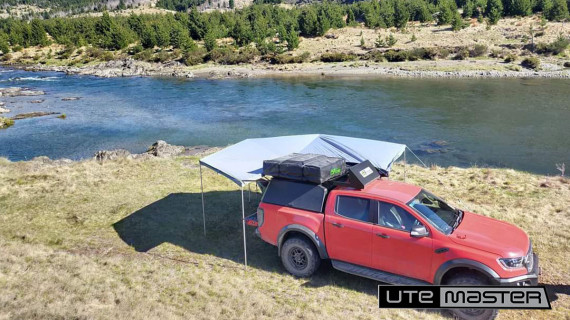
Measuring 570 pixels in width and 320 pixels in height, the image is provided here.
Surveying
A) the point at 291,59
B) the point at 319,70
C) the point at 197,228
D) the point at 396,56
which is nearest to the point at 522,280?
the point at 197,228

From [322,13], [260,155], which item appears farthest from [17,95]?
[322,13]

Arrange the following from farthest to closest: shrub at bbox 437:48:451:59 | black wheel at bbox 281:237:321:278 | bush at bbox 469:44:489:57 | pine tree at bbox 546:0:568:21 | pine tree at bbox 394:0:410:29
A: pine tree at bbox 394:0:410:29, pine tree at bbox 546:0:568:21, shrub at bbox 437:48:451:59, bush at bbox 469:44:489:57, black wheel at bbox 281:237:321:278

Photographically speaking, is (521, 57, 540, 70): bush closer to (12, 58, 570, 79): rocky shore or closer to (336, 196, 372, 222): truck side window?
(12, 58, 570, 79): rocky shore

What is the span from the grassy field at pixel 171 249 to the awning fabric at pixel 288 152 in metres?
2.04

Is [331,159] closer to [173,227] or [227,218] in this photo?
[227,218]

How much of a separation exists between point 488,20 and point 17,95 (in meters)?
76.6

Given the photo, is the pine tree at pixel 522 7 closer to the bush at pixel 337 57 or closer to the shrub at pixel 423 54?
the shrub at pixel 423 54

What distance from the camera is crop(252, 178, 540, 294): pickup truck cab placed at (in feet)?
22.4

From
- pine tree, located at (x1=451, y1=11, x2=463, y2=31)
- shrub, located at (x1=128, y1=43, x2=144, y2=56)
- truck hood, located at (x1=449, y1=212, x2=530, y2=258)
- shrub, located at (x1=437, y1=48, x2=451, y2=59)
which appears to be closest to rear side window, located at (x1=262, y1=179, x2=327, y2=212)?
truck hood, located at (x1=449, y1=212, x2=530, y2=258)

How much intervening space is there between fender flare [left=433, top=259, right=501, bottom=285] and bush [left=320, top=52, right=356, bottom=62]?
5985cm

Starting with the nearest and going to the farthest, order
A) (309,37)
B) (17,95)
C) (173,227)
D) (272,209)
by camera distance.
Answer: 1. (272,209)
2. (173,227)
3. (17,95)
4. (309,37)

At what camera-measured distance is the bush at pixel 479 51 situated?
191ft

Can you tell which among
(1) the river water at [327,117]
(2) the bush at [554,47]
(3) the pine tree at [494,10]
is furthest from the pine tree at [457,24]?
(1) the river water at [327,117]

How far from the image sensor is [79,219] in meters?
12.1
